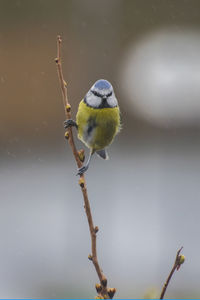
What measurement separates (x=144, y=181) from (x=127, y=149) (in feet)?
3.68

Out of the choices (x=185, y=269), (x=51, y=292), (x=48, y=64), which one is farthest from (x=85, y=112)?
(x=48, y=64)

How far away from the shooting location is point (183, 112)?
29.8ft

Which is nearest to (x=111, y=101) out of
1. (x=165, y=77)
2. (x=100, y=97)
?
(x=100, y=97)

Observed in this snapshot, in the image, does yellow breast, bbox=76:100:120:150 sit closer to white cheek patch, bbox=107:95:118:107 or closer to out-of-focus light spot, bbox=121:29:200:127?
white cheek patch, bbox=107:95:118:107

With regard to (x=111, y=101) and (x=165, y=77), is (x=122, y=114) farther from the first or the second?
(x=111, y=101)

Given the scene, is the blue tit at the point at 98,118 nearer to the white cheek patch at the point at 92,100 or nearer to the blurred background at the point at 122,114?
the white cheek patch at the point at 92,100

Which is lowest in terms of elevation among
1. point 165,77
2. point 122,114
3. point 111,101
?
point 122,114

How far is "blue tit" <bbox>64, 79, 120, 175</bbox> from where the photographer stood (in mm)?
2396

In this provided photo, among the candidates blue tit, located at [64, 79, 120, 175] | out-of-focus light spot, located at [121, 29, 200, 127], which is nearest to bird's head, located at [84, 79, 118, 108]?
blue tit, located at [64, 79, 120, 175]

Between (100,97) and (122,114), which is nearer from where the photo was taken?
(100,97)

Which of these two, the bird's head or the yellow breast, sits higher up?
the bird's head

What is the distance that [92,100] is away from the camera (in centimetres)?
245

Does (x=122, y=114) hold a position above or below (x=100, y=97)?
below

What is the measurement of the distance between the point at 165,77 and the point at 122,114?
2.53ft
